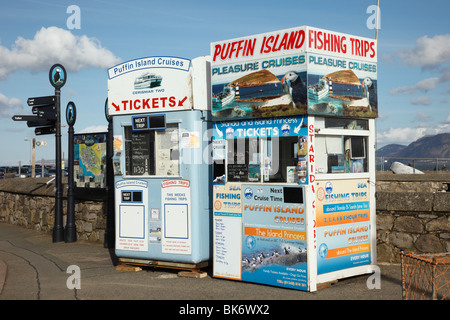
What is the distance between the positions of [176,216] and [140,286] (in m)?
1.34

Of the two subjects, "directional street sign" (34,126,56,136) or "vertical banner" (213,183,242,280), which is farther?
"directional street sign" (34,126,56,136)

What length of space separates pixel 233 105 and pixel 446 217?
4.01m

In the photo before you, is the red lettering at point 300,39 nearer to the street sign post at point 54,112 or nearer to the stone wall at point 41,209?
the stone wall at point 41,209

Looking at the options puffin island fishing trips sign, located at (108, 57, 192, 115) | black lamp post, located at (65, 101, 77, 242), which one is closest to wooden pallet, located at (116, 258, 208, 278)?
puffin island fishing trips sign, located at (108, 57, 192, 115)

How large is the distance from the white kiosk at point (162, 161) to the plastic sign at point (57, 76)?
4.81 meters

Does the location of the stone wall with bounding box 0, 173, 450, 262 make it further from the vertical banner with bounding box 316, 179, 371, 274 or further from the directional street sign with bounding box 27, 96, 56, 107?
the directional street sign with bounding box 27, 96, 56, 107

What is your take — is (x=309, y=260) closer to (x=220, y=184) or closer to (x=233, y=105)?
(x=220, y=184)

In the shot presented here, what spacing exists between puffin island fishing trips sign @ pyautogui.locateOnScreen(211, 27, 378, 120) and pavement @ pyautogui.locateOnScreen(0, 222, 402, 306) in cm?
256

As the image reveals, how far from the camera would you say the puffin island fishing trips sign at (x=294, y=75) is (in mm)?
7629

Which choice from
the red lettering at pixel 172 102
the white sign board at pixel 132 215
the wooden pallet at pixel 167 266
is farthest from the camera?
the white sign board at pixel 132 215

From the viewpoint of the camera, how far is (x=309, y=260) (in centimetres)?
751

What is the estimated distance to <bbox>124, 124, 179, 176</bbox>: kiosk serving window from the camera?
910 centimetres

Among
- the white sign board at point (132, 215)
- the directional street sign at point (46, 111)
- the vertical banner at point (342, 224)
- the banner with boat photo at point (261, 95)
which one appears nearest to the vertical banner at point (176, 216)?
the white sign board at point (132, 215)
